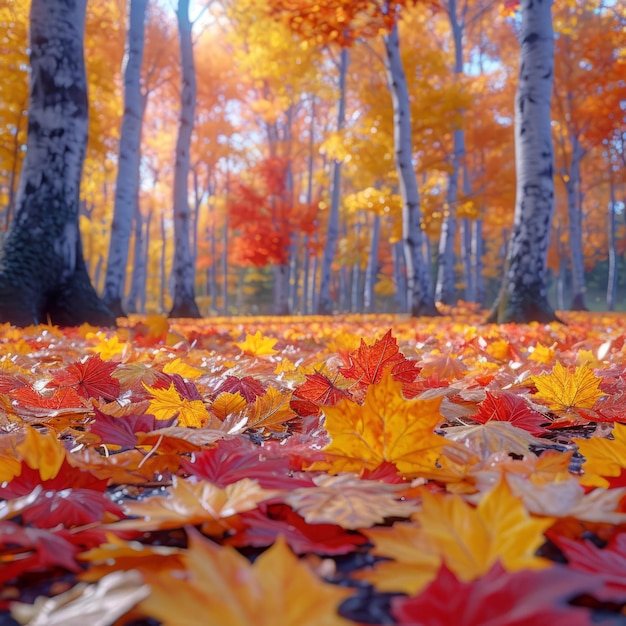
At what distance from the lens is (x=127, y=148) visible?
8.71 metres

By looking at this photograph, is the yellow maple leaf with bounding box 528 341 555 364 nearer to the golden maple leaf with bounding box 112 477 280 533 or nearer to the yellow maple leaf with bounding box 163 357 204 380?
the yellow maple leaf with bounding box 163 357 204 380

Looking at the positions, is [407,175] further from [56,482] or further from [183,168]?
[56,482]

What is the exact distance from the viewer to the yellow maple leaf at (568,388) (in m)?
1.22

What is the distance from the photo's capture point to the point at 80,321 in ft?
16.1

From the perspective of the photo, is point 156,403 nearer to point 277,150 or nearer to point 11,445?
point 11,445

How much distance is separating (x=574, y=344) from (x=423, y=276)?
21.8 feet

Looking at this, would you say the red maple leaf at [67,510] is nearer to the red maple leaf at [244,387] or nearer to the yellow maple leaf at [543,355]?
the red maple leaf at [244,387]

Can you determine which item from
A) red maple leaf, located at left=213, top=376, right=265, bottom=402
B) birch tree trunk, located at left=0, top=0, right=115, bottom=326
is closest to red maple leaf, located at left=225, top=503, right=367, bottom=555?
red maple leaf, located at left=213, top=376, right=265, bottom=402

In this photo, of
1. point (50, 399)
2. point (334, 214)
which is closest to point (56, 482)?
point (50, 399)

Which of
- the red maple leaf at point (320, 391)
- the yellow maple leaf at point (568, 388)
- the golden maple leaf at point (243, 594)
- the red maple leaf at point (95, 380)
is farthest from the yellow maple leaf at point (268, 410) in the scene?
the golden maple leaf at point (243, 594)

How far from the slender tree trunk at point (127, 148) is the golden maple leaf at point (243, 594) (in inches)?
341

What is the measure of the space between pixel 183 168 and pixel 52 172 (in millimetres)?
5697

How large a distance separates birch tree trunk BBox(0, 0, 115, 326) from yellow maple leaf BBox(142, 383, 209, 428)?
3929mm

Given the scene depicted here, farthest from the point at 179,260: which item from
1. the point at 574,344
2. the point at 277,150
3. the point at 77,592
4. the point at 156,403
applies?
the point at 277,150
